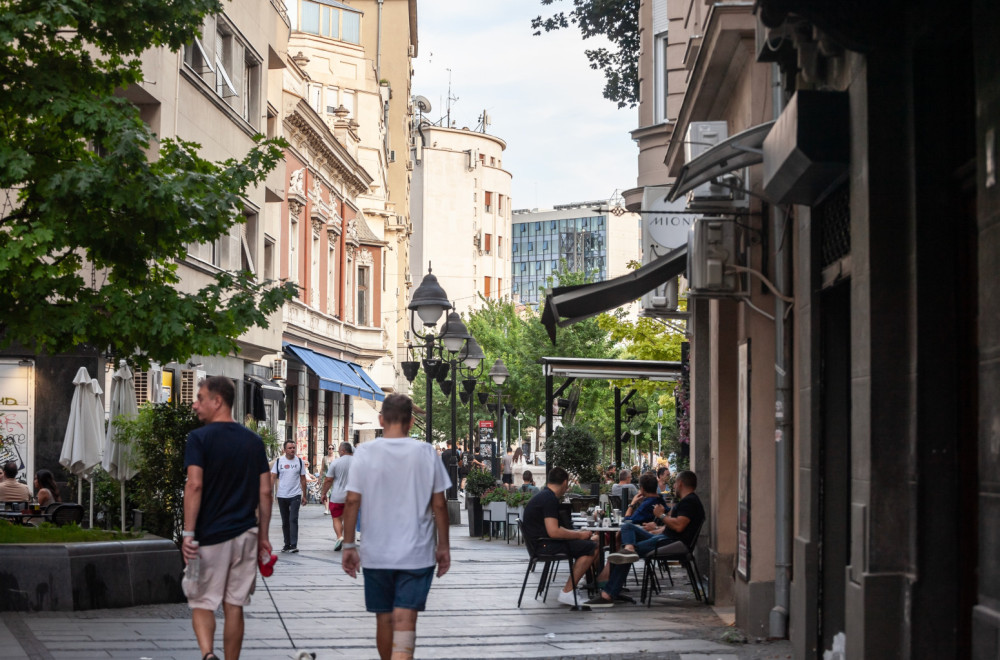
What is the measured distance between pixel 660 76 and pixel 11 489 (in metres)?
12.0

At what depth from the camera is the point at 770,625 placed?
36.4 feet

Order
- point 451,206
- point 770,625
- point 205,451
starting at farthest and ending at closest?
point 451,206 < point 770,625 < point 205,451

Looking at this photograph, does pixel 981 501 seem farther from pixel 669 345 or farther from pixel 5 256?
pixel 669 345

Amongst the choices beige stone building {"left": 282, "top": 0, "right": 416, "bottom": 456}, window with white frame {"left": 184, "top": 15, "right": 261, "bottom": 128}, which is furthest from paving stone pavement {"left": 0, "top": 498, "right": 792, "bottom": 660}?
beige stone building {"left": 282, "top": 0, "right": 416, "bottom": 456}

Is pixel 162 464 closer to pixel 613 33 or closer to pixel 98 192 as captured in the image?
pixel 98 192

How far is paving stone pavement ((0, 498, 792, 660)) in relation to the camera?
10.6 metres

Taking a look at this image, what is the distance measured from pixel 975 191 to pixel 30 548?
31.6 feet

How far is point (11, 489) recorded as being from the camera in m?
19.3

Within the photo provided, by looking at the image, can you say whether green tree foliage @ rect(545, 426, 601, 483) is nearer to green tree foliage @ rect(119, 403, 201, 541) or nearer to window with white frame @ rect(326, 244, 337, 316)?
green tree foliage @ rect(119, 403, 201, 541)

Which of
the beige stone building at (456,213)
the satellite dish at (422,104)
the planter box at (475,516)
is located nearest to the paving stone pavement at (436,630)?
the planter box at (475,516)

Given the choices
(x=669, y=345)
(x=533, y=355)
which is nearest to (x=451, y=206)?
(x=533, y=355)

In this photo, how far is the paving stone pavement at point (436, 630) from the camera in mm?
10602

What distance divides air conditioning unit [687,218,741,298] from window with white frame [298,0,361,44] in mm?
50033

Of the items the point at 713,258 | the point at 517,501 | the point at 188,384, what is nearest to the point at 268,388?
the point at 188,384
